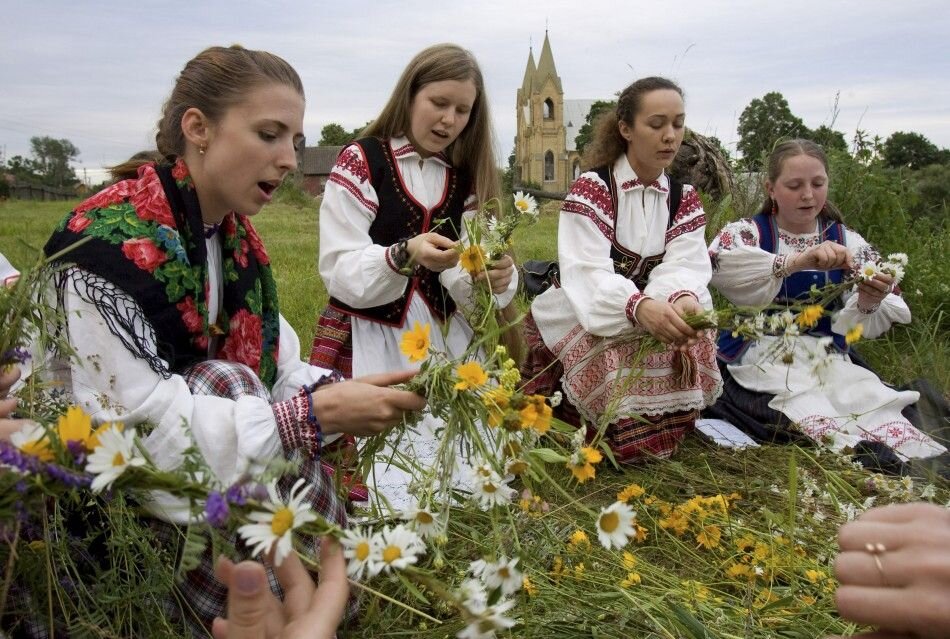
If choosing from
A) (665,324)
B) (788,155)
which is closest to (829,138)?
(788,155)

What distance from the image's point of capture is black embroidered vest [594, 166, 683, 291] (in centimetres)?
312

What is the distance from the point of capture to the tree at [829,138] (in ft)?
17.4

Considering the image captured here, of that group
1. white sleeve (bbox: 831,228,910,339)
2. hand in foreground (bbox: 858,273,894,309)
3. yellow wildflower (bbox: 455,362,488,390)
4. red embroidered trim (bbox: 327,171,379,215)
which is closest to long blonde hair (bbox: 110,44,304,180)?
red embroidered trim (bbox: 327,171,379,215)

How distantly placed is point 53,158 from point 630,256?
1721 inches

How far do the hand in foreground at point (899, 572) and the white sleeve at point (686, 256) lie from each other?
2.22 m

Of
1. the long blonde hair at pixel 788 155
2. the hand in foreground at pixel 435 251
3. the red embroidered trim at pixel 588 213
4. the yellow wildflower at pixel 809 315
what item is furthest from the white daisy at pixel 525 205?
the long blonde hair at pixel 788 155

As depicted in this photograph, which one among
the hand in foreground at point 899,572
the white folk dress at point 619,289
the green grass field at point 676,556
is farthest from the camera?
the white folk dress at point 619,289

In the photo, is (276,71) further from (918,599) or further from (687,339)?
(918,599)

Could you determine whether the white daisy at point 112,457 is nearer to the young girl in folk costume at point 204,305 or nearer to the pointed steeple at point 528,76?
the young girl in folk costume at point 204,305

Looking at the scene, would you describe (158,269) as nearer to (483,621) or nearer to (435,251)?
(435,251)

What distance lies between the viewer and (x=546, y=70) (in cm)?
4775

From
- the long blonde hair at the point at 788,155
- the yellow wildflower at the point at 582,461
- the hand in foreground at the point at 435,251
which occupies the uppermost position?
the long blonde hair at the point at 788,155

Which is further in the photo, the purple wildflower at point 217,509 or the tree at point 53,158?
the tree at point 53,158

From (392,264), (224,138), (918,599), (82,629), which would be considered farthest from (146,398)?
(918,599)
